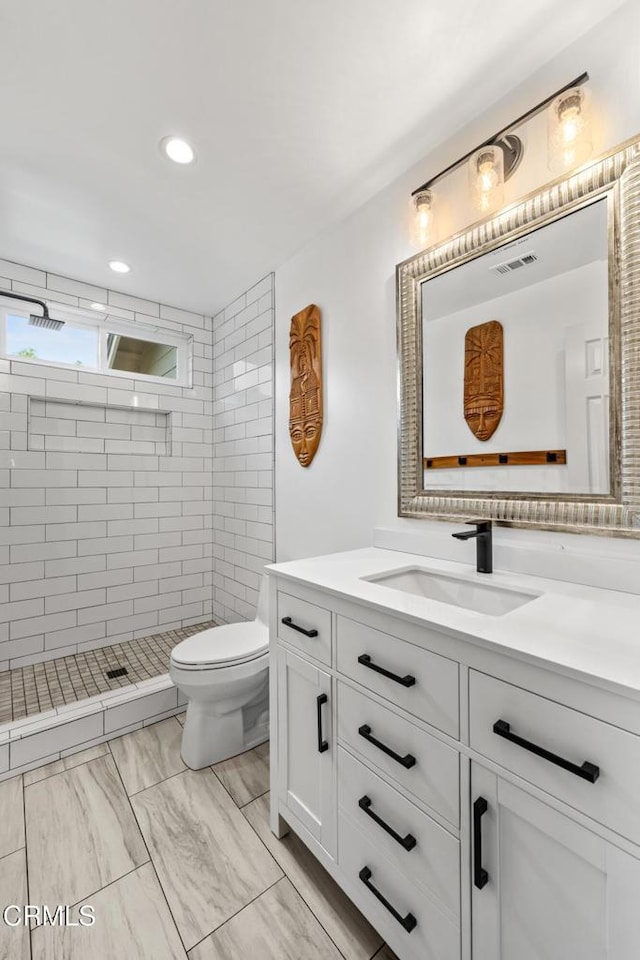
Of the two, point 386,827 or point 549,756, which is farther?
point 386,827

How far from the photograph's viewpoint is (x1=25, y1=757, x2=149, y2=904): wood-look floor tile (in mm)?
1232

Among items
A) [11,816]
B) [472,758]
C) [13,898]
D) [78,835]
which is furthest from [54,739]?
[472,758]

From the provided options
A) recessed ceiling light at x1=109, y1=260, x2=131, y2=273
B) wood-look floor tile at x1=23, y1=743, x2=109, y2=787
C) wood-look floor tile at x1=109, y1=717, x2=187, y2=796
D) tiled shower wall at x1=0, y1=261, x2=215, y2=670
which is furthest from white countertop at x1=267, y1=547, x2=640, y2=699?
recessed ceiling light at x1=109, y1=260, x2=131, y2=273

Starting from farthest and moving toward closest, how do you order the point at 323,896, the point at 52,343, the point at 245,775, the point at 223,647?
the point at 52,343 < the point at 223,647 < the point at 245,775 < the point at 323,896

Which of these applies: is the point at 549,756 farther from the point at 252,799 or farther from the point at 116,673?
the point at 116,673

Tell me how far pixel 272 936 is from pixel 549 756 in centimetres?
101

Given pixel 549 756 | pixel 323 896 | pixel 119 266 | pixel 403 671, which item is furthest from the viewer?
pixel 119 266

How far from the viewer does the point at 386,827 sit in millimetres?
943

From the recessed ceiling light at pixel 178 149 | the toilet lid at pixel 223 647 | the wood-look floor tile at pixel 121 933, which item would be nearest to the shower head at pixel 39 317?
the recessed ceiling light at pixel 178 149

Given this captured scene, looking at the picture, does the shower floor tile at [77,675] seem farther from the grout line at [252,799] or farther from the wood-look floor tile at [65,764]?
the grout line at [252,799]

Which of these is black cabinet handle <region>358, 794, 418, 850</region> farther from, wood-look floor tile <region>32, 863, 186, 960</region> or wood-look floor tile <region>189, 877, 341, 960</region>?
wood-look floor tile <region>32, 863, 186, 960</region>

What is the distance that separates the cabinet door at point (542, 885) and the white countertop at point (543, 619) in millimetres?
253

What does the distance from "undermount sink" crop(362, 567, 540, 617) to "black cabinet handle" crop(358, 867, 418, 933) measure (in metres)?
A: 0.69

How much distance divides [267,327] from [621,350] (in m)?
1.85
